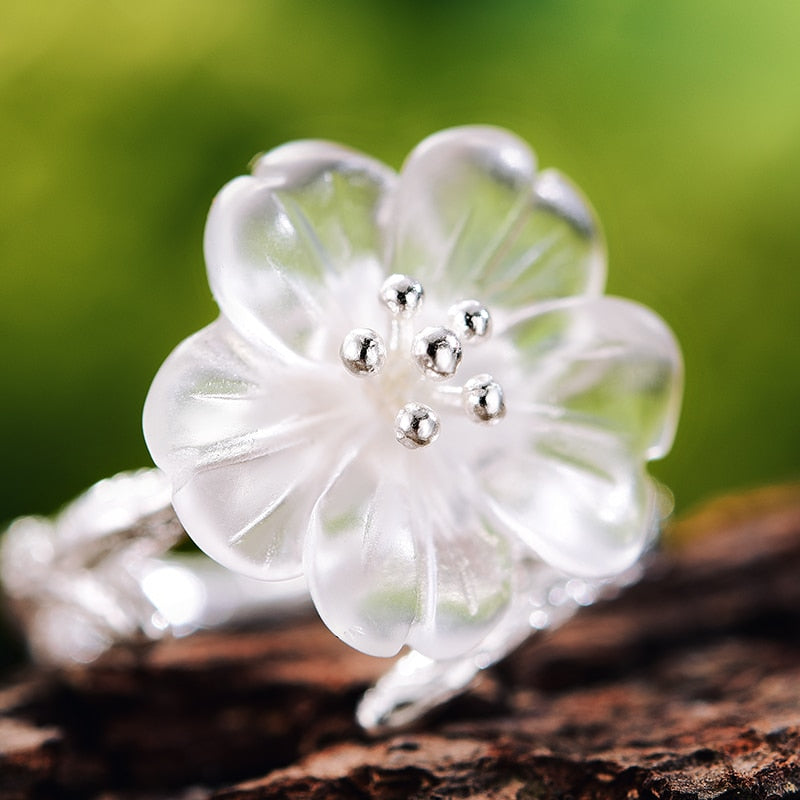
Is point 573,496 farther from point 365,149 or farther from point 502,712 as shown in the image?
point 365,149

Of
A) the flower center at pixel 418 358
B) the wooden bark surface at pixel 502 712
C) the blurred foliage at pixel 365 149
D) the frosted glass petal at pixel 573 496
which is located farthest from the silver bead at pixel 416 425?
the blurred foliage at pixel 365 149

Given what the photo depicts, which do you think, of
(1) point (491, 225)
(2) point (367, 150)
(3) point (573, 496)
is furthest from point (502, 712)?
(2) point (367, 150)

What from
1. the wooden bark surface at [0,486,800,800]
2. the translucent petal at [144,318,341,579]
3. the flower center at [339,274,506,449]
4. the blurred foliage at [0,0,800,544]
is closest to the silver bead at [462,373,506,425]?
the flower center at [339,274,506,449]

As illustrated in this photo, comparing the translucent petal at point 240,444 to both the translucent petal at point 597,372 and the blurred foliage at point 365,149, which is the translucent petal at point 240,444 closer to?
the translucent petal at point 597,372

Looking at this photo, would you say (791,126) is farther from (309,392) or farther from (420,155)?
(309,392)

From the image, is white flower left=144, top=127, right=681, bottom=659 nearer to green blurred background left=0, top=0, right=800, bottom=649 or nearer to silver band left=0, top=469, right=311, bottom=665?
silver band left=0, top=469, right=311, bottom=665
